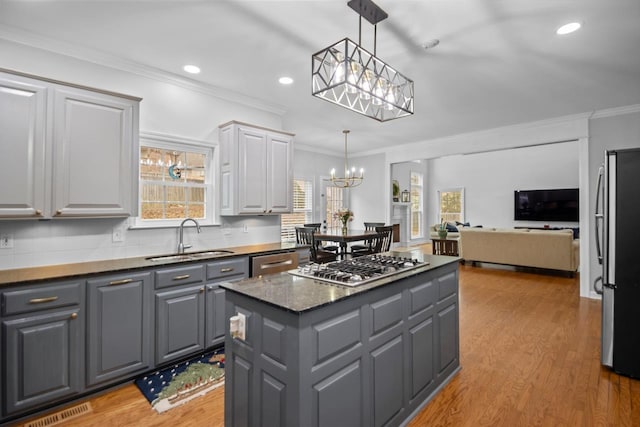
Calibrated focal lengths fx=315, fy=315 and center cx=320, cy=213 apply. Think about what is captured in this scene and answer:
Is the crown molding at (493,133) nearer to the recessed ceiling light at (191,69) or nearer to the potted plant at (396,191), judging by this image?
the potted plant at (396,191)

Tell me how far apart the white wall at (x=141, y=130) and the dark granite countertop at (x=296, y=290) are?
5.70 feet

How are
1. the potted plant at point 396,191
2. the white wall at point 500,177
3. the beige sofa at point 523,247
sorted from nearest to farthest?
the beige sofa at point 523,247
the white wall at point 500,177
the potted plant at point 396,191

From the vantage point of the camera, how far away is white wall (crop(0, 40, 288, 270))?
246cm

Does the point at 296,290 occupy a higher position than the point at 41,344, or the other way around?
the point at 296,290

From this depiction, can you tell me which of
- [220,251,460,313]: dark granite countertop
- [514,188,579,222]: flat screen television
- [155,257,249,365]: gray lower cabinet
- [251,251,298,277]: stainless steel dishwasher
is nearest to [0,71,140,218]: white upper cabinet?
A: [155,257,249,365]: gray lower cabinet

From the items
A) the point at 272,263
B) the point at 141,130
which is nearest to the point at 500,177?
the point at 272,263

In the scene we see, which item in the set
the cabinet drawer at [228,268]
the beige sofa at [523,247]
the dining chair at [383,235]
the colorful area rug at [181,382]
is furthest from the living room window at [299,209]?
the colorful area rug at [181,382]

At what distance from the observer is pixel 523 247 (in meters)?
6.24

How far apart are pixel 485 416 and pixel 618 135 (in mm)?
4584

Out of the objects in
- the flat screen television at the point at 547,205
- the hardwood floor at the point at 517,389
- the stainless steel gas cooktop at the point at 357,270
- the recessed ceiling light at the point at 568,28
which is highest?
the recessed ceiling light at the point at 568,28

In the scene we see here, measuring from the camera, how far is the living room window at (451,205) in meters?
11.0

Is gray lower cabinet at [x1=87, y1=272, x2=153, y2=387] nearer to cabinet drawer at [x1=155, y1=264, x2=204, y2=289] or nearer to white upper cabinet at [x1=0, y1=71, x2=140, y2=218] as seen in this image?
cabinet drawer at [x1=155, y1=264, x2=204, y2=289]

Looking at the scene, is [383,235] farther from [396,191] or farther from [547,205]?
[547,205]

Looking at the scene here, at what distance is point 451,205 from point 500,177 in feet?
5.85
